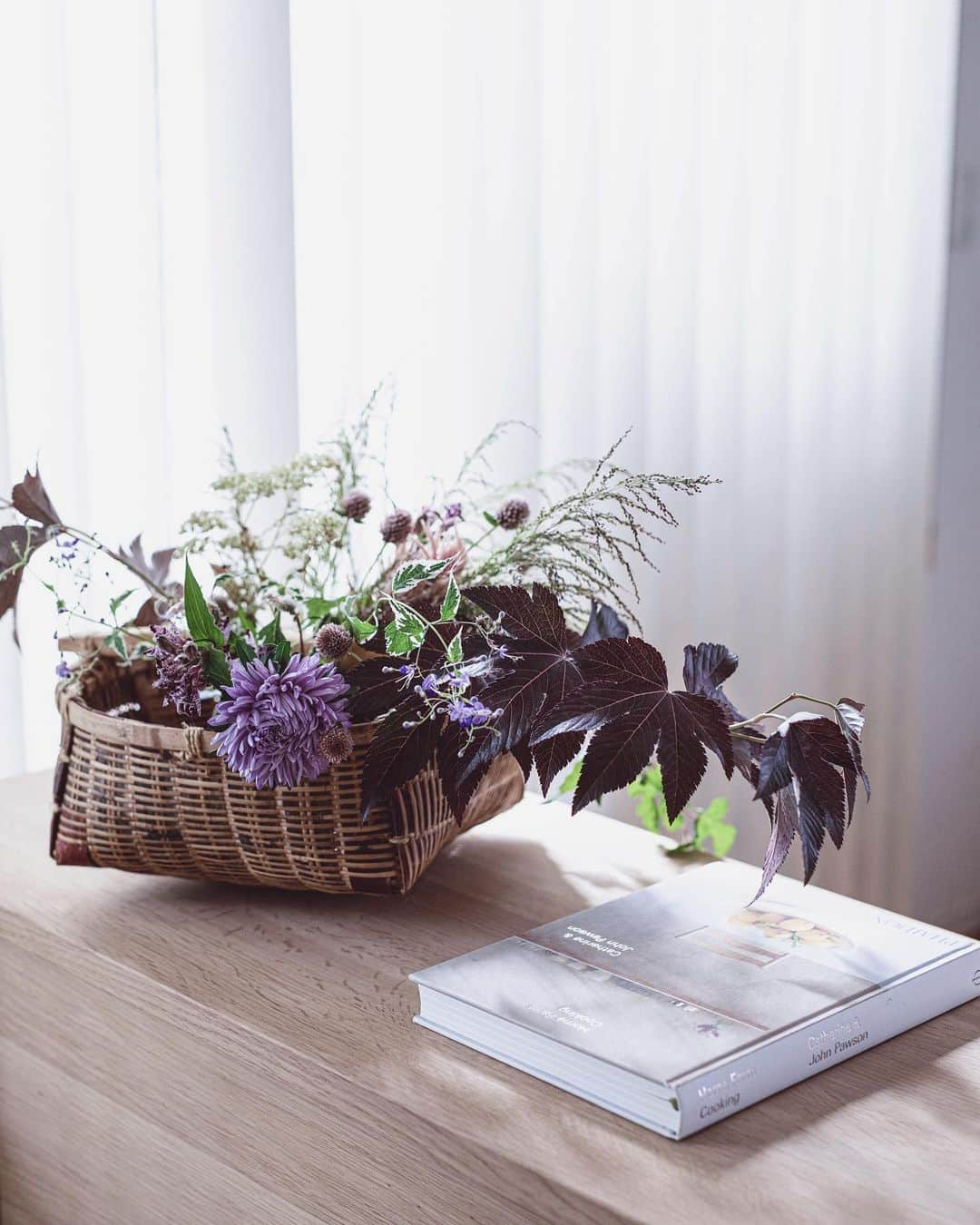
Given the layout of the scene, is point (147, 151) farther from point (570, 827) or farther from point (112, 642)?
point (570, 827)

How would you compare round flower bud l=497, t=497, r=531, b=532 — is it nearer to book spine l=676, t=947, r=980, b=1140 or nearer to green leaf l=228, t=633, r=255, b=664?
green leaf l=228, t=633, r=255, b=664

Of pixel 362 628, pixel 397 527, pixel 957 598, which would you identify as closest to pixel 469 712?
pixel 362 628

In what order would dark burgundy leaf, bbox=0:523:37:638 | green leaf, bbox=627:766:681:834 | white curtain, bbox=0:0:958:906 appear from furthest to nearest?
white curtain, bbox=0:0:958:906, green leaf, bbox=627:766:681:834, dark burgundy leaf, bbox=0:523:37:638

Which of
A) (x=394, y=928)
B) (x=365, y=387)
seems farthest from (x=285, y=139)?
(x=394, y=928)

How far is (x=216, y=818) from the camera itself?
2.82 ft

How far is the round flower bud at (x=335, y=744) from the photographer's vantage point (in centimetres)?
80

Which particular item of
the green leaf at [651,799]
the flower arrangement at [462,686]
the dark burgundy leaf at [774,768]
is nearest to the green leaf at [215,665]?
the flower arrangement at [462,686]

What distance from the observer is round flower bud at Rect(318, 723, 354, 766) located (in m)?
0.80

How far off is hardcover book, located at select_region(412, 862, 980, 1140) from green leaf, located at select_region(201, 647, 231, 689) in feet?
0.77

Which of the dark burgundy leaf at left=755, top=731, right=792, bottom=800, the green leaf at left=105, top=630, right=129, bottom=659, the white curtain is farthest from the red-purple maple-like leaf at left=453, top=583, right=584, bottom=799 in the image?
the white curtain

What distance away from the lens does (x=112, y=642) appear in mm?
927

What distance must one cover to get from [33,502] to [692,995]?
588 millimetres

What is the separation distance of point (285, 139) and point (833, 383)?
79cm

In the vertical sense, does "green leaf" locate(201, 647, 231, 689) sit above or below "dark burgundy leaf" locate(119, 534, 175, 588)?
below
